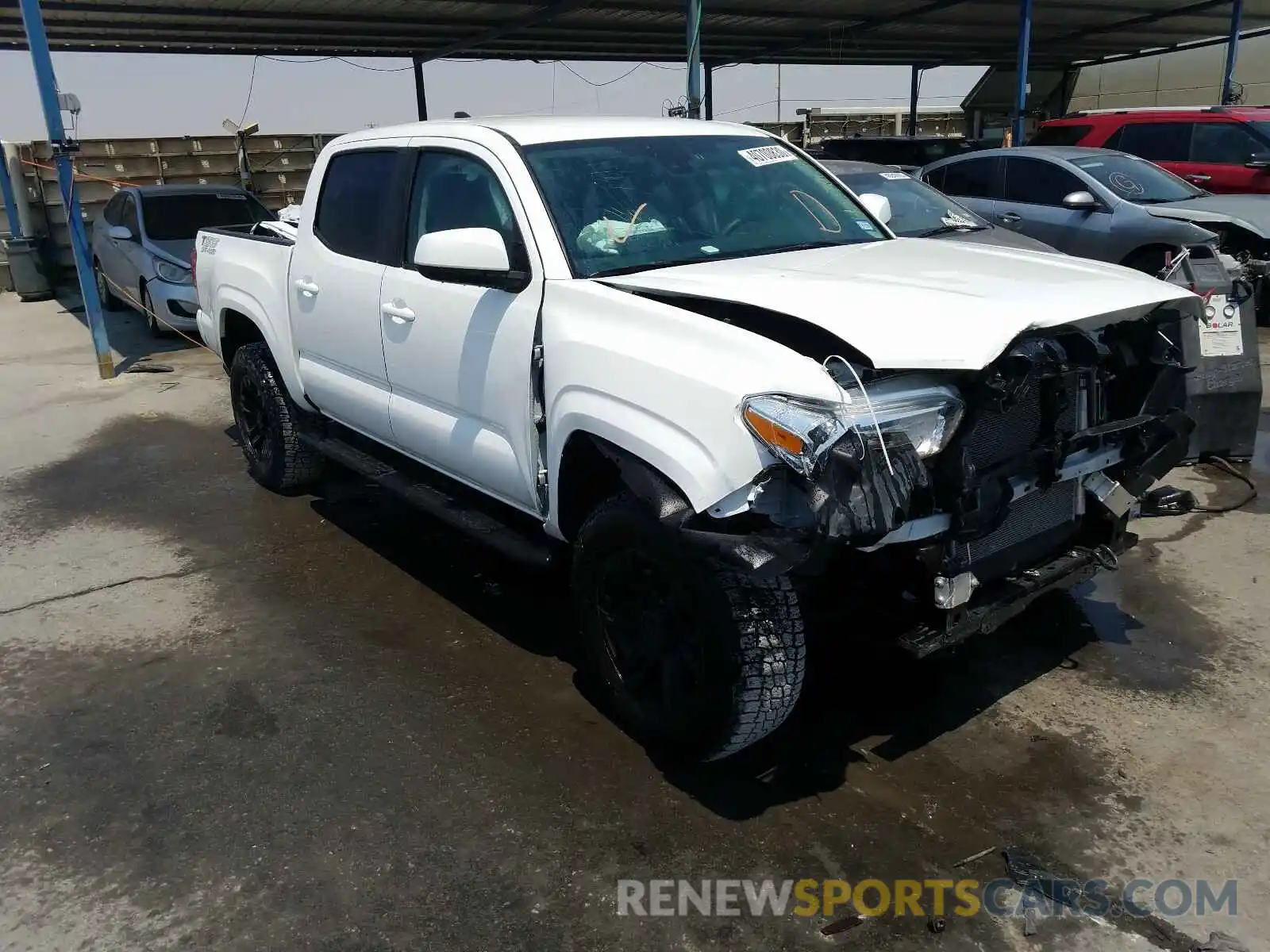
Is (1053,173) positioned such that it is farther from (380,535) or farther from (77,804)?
(77,804)

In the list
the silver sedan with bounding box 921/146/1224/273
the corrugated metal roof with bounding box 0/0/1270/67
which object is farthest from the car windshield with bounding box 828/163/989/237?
the corrugated metal roof with bounding box 0/0/1270/67

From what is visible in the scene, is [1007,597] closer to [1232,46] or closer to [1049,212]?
[1049,212]

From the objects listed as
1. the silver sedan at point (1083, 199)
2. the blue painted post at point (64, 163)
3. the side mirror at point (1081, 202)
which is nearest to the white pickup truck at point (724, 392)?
the side mirror at point (1081, 202)

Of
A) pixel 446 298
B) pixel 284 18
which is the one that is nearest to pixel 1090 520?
pixel 446 298

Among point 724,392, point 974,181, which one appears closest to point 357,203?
point 724,392

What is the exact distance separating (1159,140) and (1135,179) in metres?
2.71

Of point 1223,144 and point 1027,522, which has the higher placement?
point 1223,144

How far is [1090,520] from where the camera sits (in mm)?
3500

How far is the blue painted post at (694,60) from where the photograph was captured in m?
11.6

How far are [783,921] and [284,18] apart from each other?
13.8 meters

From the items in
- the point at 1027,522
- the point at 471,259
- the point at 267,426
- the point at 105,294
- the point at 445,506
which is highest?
the point at 471,259

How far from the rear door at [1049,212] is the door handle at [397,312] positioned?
287 inches

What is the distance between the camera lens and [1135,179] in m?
10.2

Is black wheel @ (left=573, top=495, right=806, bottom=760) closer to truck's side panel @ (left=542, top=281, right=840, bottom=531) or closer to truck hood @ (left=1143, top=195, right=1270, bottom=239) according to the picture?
truck's side panel @ (left=542, top=281, right=840, bottom=531)
